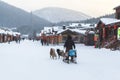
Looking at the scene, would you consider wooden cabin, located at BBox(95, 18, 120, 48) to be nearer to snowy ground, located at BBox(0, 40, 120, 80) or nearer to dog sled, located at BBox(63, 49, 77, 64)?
snowy ground, located at BBox(0, 40, 120, 80)

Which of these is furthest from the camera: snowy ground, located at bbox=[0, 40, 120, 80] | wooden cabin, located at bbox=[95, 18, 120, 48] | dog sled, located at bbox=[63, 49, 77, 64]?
wooden cabin, located at bbox=[95, 18, 120, 48]

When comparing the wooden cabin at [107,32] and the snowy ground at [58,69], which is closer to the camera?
the snowy ground at [58,69]

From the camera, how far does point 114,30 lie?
41.8m

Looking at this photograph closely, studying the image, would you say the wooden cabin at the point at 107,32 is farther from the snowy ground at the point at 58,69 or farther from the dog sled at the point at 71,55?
the dog sled at the point at 71,55

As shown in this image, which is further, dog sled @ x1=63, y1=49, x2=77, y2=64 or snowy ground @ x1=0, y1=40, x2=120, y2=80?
dog sled @ x1=63, y1=49, x2=77, y2=64

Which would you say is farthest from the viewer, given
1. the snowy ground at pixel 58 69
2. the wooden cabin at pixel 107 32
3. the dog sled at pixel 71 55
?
the wooden cabin at pixel 107 32

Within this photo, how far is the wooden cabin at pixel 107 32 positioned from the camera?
1549 inches

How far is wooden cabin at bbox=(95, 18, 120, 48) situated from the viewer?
129ft

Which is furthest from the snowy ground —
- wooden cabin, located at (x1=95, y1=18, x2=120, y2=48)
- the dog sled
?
wooden cabin, located at (x1=95, y1=18, x2=120, y2=48)

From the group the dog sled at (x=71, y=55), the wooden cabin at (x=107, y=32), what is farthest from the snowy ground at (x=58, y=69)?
the wooden cabin at (x=107, y=32)

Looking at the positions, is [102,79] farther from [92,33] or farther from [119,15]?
[92,33]

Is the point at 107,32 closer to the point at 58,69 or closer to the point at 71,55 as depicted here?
the point at 71,55

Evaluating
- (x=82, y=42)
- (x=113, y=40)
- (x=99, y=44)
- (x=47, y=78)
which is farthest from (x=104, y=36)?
(x=47, y=78)

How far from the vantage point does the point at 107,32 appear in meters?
46.3
